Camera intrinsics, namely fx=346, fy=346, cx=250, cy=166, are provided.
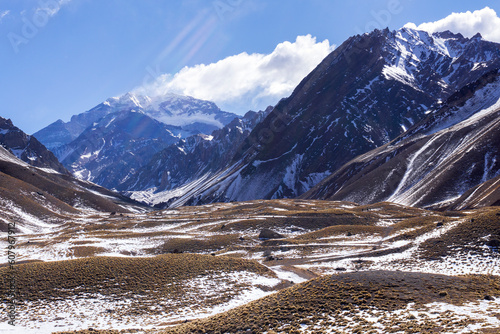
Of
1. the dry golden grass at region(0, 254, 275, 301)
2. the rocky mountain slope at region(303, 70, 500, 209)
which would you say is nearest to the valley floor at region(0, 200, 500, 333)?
the dry golden grass at region(0, 254, 275, 301)

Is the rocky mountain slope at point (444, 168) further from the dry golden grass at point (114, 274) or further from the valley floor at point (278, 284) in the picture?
the dry golden grass at point (114, 274)

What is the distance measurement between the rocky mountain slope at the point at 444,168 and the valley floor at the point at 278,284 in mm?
56137

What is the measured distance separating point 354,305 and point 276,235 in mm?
43572

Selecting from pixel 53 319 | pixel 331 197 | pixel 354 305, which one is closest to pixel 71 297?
pixel 53 319

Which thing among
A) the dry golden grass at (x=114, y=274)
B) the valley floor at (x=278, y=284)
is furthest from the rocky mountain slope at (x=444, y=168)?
the dry golden grass at (x=114, y=274)

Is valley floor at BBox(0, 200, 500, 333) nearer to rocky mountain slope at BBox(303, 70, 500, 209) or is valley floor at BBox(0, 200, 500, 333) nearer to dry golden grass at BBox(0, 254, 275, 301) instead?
dry golden grass at BBox(0, 254, 275, 301)

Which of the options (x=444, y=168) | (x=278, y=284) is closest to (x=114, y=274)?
(x=278, y=284)

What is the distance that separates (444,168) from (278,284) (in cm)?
12427

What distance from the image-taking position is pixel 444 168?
13750 cm

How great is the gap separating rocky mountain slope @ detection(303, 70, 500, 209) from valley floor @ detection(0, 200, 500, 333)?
5614 centimetres

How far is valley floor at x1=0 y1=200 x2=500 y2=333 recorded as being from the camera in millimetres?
22375

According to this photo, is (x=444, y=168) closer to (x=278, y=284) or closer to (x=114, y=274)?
(x=278, y=284)

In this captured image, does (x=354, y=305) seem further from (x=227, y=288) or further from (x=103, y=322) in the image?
(x=103, y=322)

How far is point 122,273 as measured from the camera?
38.3 metres
